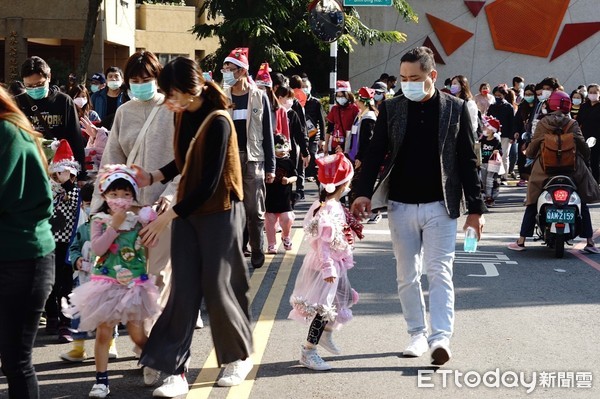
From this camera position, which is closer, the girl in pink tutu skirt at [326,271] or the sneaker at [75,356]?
the girl in pink tutu skirt at [326,271]

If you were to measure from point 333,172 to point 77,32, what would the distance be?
87.0 feet

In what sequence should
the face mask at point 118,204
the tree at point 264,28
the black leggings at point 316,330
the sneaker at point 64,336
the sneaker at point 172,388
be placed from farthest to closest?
the tree at point 264,28
the sneaker at point 64,336
the black leggings at point 316,330
the face mask at point 118,204
the sneaker at point 172,388

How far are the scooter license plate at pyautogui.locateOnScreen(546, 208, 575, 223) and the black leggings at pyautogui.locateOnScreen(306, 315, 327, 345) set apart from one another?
19.1ft

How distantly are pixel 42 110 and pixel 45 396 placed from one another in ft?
10.2

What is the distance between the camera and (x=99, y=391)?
6.23 meters

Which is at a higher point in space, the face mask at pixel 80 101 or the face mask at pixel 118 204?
the face mask at pixel 80 101

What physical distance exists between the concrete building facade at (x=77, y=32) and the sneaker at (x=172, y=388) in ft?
82.8

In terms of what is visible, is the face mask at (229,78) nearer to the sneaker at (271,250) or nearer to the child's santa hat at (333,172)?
the sneaker at (271,250)

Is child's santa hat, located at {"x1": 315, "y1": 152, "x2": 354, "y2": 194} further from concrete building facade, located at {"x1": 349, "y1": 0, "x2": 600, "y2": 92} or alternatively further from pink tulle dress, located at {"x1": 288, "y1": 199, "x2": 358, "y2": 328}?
concrete building facade, located at {"x1": 349, "y1": 0, "x2": 600, "y2": 92}

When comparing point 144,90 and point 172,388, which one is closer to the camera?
point 172,388

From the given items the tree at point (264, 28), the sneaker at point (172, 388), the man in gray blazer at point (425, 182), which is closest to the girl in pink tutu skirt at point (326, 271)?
the man in gray blazer at point (425, 182)

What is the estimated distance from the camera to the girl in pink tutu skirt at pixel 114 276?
6.26 meters

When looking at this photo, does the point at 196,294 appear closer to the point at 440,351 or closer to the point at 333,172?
the point at 333,172

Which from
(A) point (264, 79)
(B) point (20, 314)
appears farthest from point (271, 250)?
(B) point (20, 314)
